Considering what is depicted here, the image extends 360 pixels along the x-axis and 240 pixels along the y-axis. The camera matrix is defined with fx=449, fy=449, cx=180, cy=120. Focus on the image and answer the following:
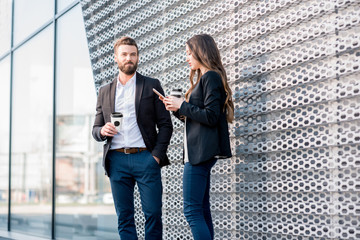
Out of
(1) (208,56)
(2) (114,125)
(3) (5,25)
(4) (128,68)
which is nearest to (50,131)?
(3) (5,25)

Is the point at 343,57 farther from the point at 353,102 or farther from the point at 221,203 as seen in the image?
the point at 221,203

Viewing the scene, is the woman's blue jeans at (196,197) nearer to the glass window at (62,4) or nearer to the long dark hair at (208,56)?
the long dark hair at (208,56)

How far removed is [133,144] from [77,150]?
317 cm

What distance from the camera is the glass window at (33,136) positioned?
23.1ft

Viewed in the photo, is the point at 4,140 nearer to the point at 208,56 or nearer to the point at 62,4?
the point at 62,4

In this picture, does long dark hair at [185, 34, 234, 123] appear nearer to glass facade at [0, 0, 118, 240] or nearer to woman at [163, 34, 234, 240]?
woman at [163, 34, 234, 240]

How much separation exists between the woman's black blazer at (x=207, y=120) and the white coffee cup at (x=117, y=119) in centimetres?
43

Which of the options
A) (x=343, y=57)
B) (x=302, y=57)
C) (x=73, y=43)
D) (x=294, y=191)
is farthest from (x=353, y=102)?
(x=73, y=43)

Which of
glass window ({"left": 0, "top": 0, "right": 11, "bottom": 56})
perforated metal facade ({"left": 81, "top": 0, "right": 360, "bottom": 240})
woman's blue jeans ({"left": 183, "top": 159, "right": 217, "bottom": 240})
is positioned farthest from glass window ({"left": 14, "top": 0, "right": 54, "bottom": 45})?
woman's blue jeans ({"left": 183, "top": 159, "right": 217, "bottom": 240})

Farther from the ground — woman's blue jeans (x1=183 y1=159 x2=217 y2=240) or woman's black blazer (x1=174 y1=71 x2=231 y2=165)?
woman's black blazer (x1=174 y1=71 x2=231 y2=165)

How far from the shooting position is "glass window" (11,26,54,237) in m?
7.04

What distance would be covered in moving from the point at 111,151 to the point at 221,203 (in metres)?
1.08

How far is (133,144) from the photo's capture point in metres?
3.18

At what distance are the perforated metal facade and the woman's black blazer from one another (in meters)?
0.55
